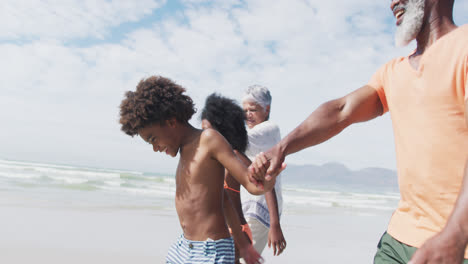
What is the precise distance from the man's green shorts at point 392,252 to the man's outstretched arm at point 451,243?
1.93 ft

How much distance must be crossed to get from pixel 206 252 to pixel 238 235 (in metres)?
0.56

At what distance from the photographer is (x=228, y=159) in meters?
2.45

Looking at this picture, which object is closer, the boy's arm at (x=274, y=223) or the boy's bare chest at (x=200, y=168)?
the boy's bare chest at (x=200, y=168)

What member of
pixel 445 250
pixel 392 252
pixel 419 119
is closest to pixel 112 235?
pixel 392 252

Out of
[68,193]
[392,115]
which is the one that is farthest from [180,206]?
[68,193]

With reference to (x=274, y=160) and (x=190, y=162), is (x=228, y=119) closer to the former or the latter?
(x=190, y=162)

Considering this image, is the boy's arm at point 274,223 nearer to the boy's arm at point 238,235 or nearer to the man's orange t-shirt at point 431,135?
the boy's arm at point 238,235

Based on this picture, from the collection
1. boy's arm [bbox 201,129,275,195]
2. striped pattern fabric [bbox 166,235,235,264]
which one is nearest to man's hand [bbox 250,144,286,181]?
boy's arm [bbox 201,129,275,195]

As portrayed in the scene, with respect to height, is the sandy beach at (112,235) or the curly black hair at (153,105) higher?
the curly black hair at (153,105)

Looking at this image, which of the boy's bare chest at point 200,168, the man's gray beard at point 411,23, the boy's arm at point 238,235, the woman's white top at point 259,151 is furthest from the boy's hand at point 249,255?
the man's gray beard at point 411,23

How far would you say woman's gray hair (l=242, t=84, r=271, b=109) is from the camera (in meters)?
3.92

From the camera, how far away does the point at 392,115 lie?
2078 mm

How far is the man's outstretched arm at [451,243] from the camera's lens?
128 centimetres

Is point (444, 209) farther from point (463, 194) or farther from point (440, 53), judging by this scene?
point (440, 53)
